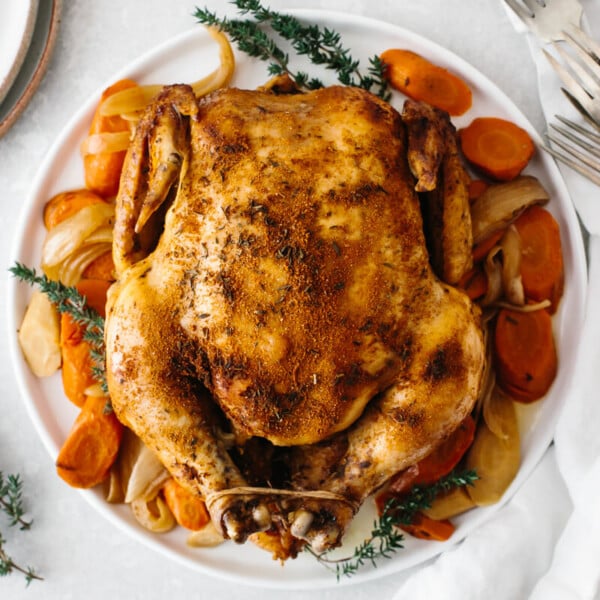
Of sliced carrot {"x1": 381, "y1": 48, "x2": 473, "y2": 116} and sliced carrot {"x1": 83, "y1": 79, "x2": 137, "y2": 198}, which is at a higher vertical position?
Answer: sliced carrot {"x1": 381, "y1": 48, "x2": 473, "y2": 116}

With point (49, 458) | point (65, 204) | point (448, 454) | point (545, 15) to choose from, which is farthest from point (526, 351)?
point (49, 458)

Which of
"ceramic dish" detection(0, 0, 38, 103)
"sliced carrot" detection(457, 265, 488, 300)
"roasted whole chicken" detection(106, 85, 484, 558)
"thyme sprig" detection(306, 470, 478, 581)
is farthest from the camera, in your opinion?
"ceramic dish" detection(0, 0, 38, 103)

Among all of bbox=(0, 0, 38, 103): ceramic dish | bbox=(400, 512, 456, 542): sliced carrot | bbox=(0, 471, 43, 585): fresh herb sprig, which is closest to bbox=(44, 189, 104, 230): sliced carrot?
bbox=(0, 0, 38, 103): ceramic dish

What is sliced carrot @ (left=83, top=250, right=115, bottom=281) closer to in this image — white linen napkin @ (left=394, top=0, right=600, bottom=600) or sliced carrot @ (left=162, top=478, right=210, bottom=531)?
sliced carrot @ (left=162, top=478, right=210, bottom=531)

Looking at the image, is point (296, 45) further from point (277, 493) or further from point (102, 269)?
point (277, 493)

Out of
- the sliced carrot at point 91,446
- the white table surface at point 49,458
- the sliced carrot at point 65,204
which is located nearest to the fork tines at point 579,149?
the white table surface at point 49,458

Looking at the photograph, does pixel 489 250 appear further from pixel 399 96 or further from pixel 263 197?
pixel 263 197
